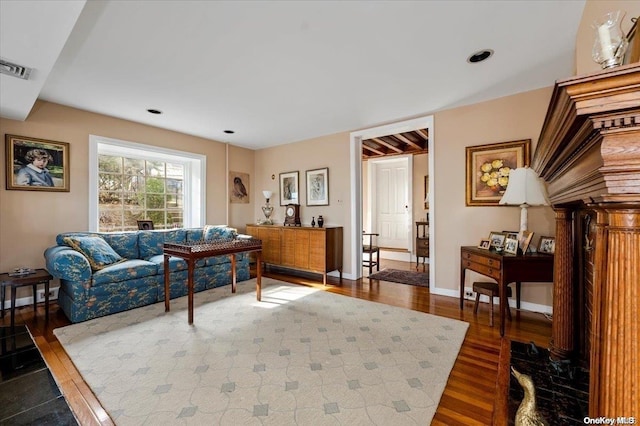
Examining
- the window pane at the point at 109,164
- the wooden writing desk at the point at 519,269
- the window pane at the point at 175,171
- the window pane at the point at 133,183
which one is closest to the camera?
the wooden writing desk at the point at 519,269

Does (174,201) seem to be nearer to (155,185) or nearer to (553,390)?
(155,185)

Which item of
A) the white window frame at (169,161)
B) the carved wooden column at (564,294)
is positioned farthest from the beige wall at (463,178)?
the white window frame at (169,161)

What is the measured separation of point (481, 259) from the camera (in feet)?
9.18

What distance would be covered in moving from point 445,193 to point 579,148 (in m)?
2.71

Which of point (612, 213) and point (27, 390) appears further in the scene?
point (27, 390)

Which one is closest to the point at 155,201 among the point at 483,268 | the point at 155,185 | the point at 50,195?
the point at 155,185

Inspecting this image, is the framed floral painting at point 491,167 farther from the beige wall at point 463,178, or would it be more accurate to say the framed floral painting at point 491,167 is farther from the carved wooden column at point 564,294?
the carved wooden column at point 564,294

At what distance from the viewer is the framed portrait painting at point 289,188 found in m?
5.25

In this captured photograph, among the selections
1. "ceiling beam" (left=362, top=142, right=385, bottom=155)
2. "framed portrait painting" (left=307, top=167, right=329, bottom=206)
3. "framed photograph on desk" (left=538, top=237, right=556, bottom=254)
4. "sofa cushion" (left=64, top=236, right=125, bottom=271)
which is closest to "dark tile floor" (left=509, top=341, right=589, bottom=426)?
"framed photograph on desk" (left=538, top=237, right=556, bottom=254)

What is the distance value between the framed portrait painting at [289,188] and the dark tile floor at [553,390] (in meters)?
4.07

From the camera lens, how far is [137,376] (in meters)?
1.90

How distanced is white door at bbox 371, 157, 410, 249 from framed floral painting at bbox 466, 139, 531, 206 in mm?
2991

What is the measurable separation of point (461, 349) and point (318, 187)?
336 centimetres

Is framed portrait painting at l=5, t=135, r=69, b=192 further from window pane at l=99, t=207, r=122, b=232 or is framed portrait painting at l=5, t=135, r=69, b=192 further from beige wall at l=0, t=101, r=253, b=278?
window pane at l=99, t=207, r=122, b=232
